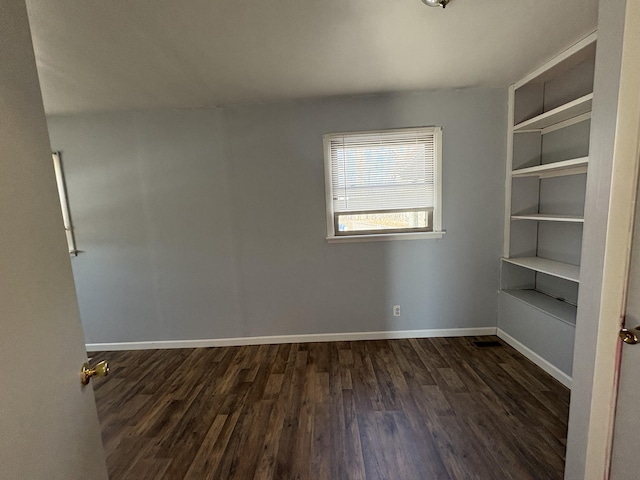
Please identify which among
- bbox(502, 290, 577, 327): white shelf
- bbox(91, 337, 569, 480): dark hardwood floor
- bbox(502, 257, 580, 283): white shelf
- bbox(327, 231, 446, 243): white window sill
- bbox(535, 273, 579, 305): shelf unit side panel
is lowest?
bbox(91, 337, 569, 480): dark hardwood floor

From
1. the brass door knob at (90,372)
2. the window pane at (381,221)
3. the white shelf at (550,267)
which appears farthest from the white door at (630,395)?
the window pane at (381,221)

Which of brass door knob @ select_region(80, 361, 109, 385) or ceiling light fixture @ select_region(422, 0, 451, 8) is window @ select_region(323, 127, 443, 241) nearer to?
ceiling light fixture @ select_region(422, 0, 451, 8)

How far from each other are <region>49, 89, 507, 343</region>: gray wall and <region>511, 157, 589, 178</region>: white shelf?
229mm

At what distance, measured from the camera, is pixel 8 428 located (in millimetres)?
538

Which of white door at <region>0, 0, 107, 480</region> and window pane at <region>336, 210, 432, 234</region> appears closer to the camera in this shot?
white door at <region>0, 0, 107, 480</region>

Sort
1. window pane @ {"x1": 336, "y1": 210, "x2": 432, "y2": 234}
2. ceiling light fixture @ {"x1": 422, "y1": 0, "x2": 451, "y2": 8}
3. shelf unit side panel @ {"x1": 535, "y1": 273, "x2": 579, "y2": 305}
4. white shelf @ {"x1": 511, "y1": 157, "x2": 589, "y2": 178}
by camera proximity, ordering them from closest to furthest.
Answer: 1. ceiling light fixture @ {"x1": 422, "y1": 0, "x2": 451, "y2": 8}
2. white shelf @ {"x1": 511, "y1": 157, "x2": 589, "y2": 178}
3. shelf unit side panel @ {"x1": 535, "y1": 273, "x2": 579, "y2": 305}
4. window pane @ {"x1": 336, "y1": 210, "x2": 432, "y2": 234}

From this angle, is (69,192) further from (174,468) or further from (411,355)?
(411,355)

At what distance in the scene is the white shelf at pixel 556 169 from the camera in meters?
1.91

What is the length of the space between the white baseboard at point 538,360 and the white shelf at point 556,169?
1575mm

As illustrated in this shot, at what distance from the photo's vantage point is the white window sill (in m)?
2.67

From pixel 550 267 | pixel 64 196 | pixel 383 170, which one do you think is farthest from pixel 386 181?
pixel 64 196

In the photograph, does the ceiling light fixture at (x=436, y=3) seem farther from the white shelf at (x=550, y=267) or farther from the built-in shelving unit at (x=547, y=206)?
the white shelf at (x=550, y=267)

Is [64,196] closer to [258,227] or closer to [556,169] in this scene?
[258,227]

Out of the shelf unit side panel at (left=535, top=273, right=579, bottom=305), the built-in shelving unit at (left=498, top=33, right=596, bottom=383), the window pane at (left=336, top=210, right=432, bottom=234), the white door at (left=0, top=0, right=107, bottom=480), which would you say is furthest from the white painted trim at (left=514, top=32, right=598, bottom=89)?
the white door at (left=0, top=0, right=107, bottom=480)
